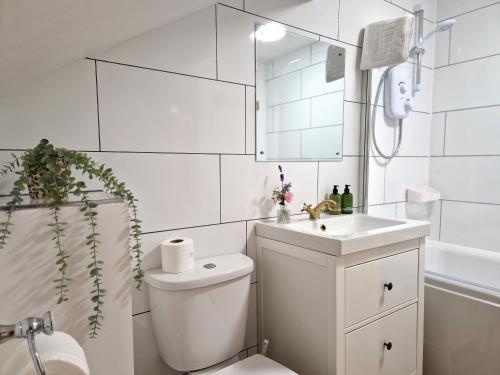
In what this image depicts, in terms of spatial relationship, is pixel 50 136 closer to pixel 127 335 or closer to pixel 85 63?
pixel 85 63

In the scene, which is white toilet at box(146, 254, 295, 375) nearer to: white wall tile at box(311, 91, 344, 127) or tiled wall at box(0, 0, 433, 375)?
tiled wall at box(0, 0, 433, 375)

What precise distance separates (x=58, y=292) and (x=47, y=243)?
0.11m

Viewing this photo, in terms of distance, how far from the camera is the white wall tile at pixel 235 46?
4.04ft

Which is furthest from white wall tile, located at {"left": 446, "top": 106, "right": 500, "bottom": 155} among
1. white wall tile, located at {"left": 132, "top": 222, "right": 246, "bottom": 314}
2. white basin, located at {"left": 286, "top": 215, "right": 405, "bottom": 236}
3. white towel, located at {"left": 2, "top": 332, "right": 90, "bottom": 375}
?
white towel, located at {"left": 2, "top": 332, "right": 90, "bottom": 375}

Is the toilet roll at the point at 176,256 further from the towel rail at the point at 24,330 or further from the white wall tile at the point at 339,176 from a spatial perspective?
the white wall tile at the point at 339,176

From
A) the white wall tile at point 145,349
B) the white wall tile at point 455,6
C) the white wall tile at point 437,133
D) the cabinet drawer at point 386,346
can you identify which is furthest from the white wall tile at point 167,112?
the white wall tile at point 455,6

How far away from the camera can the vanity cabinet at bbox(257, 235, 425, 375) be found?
1095 mm

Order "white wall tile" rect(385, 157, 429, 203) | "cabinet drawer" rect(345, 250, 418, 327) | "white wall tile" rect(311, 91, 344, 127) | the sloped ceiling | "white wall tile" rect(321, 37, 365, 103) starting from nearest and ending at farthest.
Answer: the sloped ceiling < "cabinet drawer" rect(345, 250, 418, 327) < "white wall tile" rect(311, 91, 344, 127) < "white wall tile" rect(321, 37, 365, 103) < "white wall tile" rect(385, 157, 429, 203)

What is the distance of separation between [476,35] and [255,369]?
83.5 inches

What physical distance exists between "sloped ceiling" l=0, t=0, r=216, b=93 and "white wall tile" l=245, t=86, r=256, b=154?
21.4 inches

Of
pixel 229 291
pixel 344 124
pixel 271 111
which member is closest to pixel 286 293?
pixel 229 291

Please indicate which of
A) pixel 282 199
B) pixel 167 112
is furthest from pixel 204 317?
pixel 167 112

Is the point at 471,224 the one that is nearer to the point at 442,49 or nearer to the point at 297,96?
the point at 442,49

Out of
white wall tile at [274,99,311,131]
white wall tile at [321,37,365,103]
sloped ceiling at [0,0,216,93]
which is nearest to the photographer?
sloped ceiling at [0,0,216,93]
